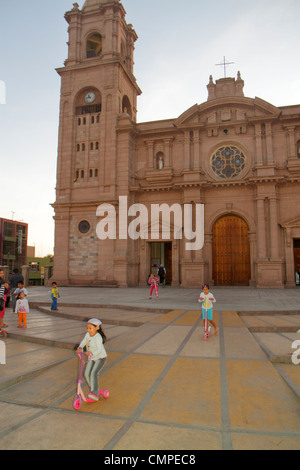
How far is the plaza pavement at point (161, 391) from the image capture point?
11.5 feet

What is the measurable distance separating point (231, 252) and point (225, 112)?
1184 centimetres

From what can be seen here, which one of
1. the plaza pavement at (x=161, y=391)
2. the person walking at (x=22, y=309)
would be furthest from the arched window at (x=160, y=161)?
the plaza pavement at (x=161, y=391)

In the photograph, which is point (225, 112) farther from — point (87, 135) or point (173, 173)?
point (87, 135)

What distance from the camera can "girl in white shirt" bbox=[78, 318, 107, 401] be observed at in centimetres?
461

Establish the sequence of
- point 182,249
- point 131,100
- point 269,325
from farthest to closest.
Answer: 1. point 131,100
2. point 182,249
3. point 269,325

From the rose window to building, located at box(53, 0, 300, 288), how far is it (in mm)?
82

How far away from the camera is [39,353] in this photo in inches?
272

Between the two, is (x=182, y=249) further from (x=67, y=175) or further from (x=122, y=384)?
(x=122, y=384)

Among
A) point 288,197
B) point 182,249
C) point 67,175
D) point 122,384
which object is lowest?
point 122,384

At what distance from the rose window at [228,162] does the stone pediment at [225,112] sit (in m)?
2.37

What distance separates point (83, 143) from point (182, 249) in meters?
13.1

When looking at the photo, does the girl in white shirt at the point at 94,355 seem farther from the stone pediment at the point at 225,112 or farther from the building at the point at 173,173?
the stone pediment at the point at 225,112
